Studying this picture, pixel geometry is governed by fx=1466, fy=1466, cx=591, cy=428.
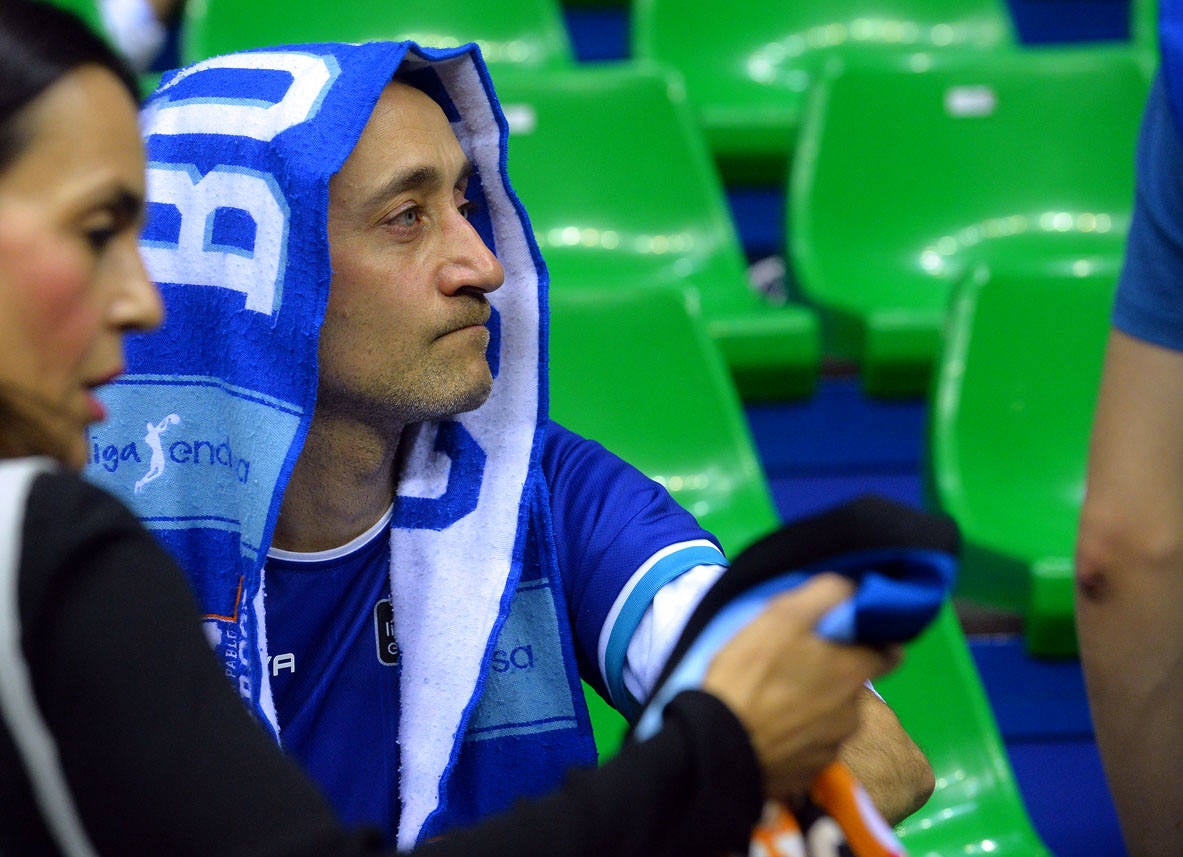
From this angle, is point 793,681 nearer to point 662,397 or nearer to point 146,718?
point 146,718

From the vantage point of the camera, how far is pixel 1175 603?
1.30m

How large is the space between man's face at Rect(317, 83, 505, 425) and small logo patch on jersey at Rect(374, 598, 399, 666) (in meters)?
0.17

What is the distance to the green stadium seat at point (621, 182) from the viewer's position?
8.17 ft

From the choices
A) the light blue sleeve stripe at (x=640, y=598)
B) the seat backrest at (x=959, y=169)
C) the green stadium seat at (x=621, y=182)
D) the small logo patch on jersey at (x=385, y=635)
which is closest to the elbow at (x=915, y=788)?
the light blue sleeve stripe at (x=640, y=598)

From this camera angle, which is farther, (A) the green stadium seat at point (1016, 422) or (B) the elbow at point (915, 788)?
(A) the green stadium seat at point (1016, 422)

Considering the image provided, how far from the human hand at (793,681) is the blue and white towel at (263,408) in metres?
0.51

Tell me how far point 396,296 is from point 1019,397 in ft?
3.81

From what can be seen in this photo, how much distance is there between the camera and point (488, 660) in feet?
4.08

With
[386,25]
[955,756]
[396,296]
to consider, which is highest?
[396,296]

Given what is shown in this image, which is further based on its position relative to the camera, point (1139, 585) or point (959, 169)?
point (959, 169)

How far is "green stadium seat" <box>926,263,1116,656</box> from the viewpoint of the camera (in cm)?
199

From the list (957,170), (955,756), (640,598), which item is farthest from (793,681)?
(957,170)

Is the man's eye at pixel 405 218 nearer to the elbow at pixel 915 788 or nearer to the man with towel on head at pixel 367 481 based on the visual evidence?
the man with towel on head at pixel 367 481

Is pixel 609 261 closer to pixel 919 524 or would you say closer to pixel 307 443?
pixel 307 443
